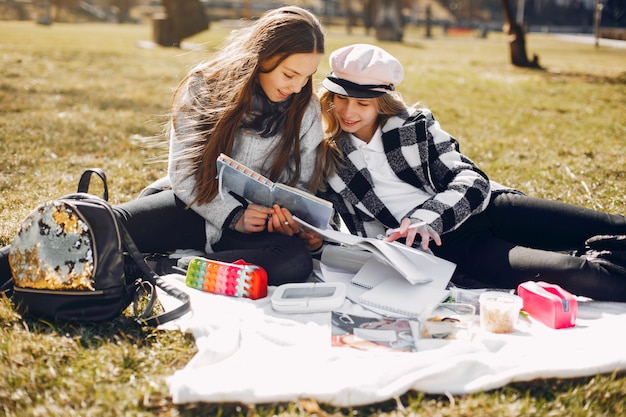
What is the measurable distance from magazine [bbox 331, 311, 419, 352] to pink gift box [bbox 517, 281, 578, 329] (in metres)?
0.46

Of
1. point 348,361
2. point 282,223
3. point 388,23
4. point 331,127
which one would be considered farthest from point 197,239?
point 388,23

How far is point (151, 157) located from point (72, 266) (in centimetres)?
277

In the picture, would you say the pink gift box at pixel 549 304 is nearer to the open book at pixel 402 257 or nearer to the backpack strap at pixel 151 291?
the open book at pixel 402 257

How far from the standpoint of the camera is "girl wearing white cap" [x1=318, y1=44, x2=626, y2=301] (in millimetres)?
2781

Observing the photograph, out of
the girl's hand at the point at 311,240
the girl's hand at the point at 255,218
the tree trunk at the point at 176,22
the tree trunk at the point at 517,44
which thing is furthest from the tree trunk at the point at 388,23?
the girl's hand at the point at 255,218

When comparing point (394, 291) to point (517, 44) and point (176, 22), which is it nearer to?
point (517, 44)

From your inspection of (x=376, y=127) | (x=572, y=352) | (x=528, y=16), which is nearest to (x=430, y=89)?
(x=376, y=127)

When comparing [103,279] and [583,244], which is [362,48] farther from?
[103,279]

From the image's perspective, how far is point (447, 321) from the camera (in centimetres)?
241

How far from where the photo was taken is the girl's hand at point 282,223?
277 centimetres

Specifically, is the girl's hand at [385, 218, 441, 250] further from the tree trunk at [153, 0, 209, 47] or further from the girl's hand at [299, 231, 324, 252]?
the tree trunk at [153, 0, 209, 47]

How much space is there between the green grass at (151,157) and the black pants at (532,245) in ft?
2.07

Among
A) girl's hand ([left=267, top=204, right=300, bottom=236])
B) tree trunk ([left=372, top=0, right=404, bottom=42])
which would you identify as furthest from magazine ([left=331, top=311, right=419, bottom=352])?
tree trunk ([left=372, top=0, right=404, bottom=42])

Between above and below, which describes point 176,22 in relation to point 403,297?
above
